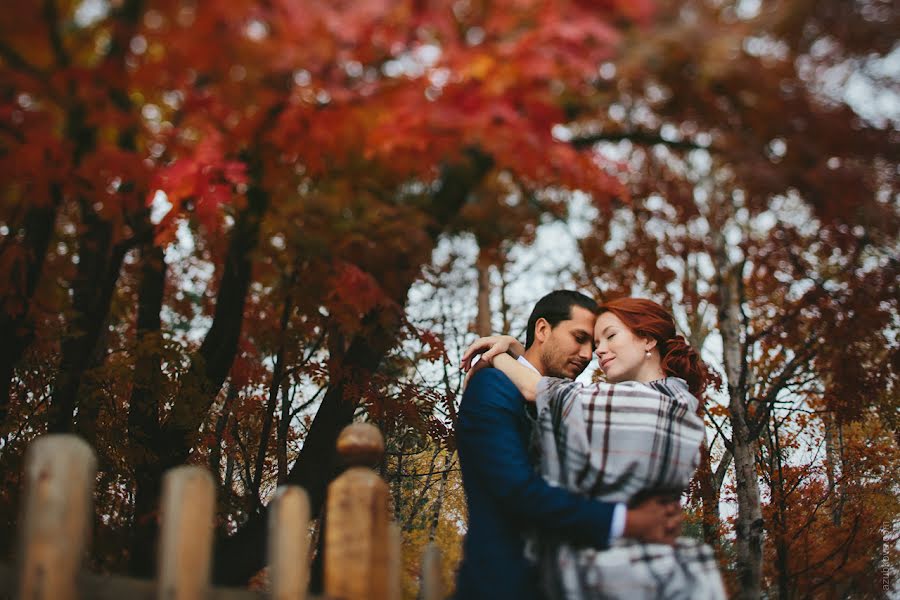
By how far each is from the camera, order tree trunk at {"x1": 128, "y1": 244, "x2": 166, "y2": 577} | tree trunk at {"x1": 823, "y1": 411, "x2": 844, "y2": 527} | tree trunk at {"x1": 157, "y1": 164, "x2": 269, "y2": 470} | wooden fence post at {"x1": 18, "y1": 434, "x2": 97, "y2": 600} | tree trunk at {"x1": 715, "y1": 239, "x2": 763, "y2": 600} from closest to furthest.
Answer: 1. wooden fence post at {"x1": 18, "y1": 434, "x2": 97, "y2": 600}
2. tree trunk at {"x1": 157, "y1": 164, "x2": 269, "y2": 470}
3. tree trunk at {"x1": 128, "y1": 244, "x2": 166, "y2": 577}
4. tree trunk at {"x1": 715, "y1": 239, "x2": 763, "y2": 600}
5. tree trunk at {"x1": 823, "y1": 411, "x2": 844, "y2": 527}

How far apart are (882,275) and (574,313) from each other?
16.4 ft

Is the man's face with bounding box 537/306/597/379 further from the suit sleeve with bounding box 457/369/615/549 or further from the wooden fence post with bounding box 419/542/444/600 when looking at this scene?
the wooden fence post with bounding box 419/542/444/600

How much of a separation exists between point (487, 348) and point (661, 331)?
0.81 meters

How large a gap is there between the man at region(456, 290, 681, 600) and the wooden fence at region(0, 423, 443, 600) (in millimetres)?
623

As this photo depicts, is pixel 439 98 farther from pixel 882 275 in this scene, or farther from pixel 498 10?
pixel 882 275

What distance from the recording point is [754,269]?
26.9ft

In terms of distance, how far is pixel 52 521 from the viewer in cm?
157

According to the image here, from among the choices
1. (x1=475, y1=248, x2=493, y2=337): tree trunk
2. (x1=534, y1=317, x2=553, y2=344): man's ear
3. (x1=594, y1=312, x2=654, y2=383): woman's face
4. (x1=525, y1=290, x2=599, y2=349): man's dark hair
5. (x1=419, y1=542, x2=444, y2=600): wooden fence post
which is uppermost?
(x1=475, y1=248, x2=493, y2=337): tree trunk

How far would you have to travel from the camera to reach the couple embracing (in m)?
2.33

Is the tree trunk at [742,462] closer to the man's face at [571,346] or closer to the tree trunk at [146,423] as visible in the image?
the man's face at [571,346]

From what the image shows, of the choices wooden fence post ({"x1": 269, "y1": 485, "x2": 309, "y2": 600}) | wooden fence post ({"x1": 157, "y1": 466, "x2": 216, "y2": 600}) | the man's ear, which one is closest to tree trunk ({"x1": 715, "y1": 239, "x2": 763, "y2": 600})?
the man's ear

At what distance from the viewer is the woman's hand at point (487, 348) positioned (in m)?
3.10

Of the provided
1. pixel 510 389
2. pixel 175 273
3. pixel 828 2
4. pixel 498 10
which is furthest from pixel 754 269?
pixel 175 273

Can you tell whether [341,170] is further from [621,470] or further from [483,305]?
[483,305]
